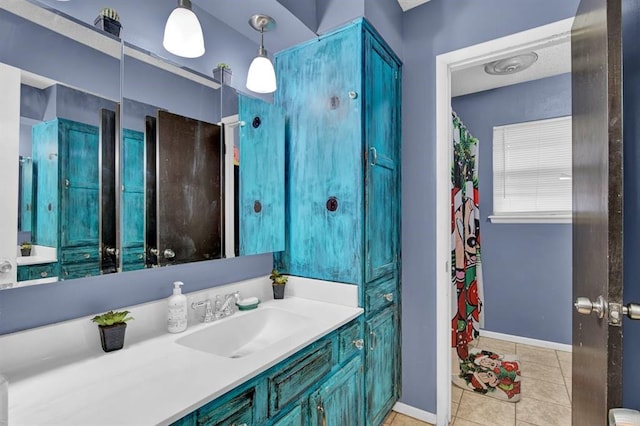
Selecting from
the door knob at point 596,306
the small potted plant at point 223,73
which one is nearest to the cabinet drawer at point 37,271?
the small potted plant at point 223,73

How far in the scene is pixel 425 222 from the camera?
1.99 metres

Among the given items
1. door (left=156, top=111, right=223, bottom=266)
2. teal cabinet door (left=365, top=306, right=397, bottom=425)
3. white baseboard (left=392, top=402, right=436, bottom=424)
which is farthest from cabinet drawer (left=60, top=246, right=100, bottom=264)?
white baseboard (left=392, top=402, right=436, bottom=424)

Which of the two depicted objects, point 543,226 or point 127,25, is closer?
point 127,25

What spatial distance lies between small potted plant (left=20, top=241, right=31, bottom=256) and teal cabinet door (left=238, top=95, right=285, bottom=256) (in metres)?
0.82

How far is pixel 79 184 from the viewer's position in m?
1.09

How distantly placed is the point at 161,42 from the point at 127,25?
131 millimetres

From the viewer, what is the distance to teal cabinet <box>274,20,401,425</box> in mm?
1610

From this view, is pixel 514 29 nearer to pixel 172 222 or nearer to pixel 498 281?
pixel 172 222

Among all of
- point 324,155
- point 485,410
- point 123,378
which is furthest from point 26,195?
point 485,410

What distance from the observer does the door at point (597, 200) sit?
0.83 metres

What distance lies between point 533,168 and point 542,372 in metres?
1.81

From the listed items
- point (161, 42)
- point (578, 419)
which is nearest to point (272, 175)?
point (161, 42)

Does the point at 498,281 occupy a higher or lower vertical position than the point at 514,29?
lower

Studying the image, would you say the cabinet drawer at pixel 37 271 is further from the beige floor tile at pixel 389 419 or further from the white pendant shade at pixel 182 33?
the beige floor tile at pixel 389 419
